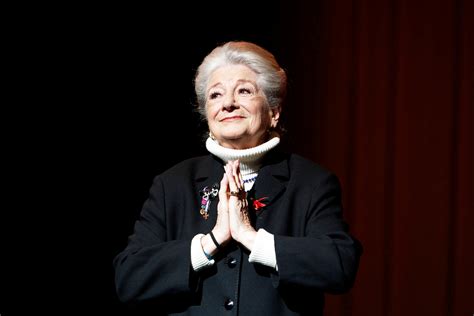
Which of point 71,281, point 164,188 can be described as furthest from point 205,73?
point 71,281

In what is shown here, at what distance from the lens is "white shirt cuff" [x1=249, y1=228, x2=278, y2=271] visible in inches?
60.2

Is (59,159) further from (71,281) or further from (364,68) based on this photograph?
(364,68)

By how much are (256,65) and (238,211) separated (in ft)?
1.40

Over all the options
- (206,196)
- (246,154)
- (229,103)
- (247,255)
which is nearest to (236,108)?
(229,103)

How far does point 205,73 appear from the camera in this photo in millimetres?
1807

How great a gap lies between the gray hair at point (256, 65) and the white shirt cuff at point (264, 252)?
43cm

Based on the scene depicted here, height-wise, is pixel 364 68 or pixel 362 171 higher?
pixel 364 68

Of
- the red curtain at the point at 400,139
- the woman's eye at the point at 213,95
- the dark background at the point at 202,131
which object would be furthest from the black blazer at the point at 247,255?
the red curtain at the point at 400,139

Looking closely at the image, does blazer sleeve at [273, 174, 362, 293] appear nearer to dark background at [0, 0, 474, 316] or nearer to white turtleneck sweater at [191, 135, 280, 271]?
white turtleneck sweater at [191, 135, 280, 271]

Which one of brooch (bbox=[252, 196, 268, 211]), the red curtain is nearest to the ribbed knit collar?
brooch (bbox=[252, 196, 268, 211])

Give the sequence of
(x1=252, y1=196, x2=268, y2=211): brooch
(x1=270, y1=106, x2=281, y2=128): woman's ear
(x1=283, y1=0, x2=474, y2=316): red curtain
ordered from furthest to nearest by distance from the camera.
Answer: (x1=283, y1=0, x2=474, y2=316): red curtain < (x1=270, y1=106, x2=281, y2=128): woman's ear < (x1=252, y1=196, x2=268, y2=211): brooch

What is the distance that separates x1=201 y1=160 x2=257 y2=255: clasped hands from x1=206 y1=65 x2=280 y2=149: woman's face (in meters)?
0.13

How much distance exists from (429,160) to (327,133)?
471mm

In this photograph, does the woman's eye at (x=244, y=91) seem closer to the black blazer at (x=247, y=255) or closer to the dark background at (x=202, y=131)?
the black blazer at (x=247, y=255)
